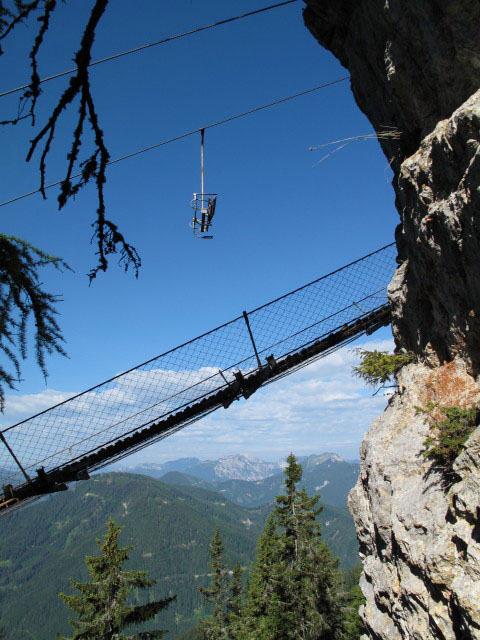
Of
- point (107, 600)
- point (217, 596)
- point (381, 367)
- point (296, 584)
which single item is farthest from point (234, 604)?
point (381, 367)

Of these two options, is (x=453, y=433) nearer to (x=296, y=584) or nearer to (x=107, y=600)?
(x=107, y=600)

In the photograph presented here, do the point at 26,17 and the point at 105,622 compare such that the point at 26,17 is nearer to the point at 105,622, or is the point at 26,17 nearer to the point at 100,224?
the point at 100,224

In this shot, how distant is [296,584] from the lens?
1897cm

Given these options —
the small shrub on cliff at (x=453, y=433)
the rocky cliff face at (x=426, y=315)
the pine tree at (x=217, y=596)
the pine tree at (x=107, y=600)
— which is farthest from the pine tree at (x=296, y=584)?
the small shrub on cliff at (x=453, y=433)

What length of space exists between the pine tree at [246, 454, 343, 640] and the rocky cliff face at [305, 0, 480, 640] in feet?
49.8

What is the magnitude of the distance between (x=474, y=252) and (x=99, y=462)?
769cm

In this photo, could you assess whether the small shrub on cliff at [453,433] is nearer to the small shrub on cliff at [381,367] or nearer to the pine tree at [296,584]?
the small shrub on cliff at [381,367]

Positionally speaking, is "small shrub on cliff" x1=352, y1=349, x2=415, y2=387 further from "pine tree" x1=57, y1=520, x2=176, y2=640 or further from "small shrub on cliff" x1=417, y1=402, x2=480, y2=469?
"pine tree" x1=57, y1=520, x2=176, y2=640

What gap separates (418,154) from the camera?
6.85m

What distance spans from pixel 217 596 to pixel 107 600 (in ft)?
67.7

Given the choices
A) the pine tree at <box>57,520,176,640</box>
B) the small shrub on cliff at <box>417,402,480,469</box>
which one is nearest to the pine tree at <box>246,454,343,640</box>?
the pine tree at <box>57,520,176,640</box>

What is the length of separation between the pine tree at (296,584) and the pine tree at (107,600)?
21.2 ft

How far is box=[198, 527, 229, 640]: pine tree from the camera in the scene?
1160 inches

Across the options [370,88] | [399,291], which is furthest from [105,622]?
[370,88]
